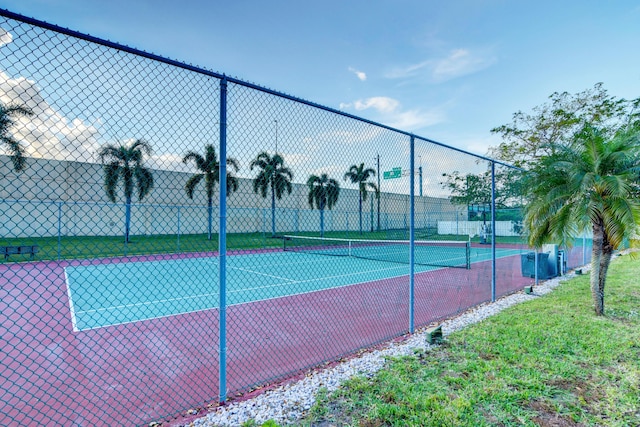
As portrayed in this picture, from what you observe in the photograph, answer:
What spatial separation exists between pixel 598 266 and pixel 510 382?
425cm

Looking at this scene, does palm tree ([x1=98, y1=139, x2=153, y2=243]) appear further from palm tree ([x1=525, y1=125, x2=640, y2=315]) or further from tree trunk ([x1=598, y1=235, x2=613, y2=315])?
tree trunk ([x1=598, y1=235, x2=613, y2=315])

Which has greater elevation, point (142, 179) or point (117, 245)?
point (142, 179)

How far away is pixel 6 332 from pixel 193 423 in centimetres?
513

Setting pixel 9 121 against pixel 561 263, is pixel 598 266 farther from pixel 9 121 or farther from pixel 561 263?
pixel 9 121

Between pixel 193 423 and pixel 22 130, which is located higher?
pixel 22 130

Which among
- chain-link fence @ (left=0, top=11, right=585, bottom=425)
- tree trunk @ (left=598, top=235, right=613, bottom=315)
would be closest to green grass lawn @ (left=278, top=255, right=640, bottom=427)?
tree trunk @ (left=598, top=235, right=613, bottom=315)

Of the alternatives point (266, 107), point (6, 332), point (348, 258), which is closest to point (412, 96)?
point (348, 258)

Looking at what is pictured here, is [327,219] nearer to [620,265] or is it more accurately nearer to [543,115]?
[620,265]

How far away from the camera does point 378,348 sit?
15.1 feet

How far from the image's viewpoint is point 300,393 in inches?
129

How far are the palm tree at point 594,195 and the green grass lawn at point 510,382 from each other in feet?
5.02

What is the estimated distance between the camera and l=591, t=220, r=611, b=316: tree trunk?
582 cm

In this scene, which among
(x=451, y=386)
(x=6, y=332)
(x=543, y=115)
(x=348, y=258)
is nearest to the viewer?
(x=451, y=386)

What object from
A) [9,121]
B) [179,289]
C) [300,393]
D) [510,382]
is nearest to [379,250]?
[179,289]
